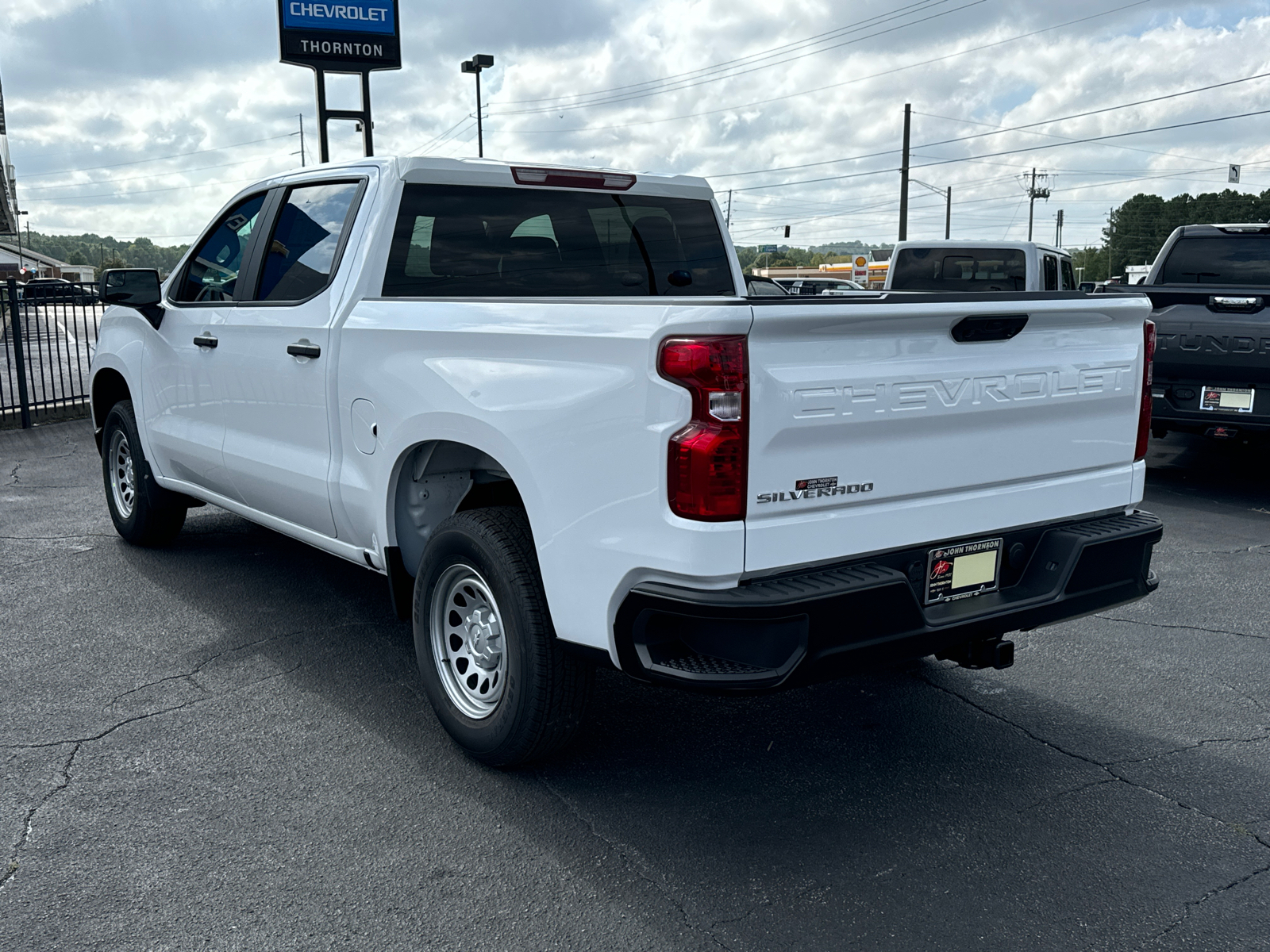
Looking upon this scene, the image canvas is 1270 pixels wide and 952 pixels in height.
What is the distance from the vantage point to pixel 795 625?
114 inches

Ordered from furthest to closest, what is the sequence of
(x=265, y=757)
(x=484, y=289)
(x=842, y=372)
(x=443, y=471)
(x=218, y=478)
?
1. (x=218, y=478)
2. (x=484, y=289)
3. (x=443, y=471)
4. (x=265, y=757)
5. (x=842, y=372)

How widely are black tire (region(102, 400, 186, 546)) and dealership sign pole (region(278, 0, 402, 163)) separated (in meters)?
17.4

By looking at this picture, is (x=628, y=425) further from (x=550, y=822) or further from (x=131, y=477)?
(x=131, y=477)

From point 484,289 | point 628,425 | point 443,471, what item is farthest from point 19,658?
point 628,425

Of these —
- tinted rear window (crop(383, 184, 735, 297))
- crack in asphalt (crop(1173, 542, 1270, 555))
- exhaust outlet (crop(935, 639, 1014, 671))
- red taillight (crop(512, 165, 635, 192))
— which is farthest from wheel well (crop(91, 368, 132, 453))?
crack in asphalt (crop(1173, 542, 1270, 555))

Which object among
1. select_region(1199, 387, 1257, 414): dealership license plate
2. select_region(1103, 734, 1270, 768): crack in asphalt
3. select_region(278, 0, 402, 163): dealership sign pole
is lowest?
select_region(1103, 734, 1270, 768): crack in asphalt

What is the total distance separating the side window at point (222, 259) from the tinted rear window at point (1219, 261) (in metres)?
7.88

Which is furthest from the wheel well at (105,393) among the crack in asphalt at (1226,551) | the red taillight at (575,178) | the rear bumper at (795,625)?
the crack in asphalt at (1226,551)

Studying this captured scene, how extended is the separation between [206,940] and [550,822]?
1.01 meters

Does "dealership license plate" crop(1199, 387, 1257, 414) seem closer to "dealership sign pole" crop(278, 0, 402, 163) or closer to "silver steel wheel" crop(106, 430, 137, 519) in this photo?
"silver steel wheel" crop(106, 430, 137, 519)

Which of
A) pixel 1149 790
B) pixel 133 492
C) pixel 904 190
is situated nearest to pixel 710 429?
pixel 1149 790

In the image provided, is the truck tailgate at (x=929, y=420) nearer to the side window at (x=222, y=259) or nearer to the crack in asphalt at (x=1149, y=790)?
the crack in asphalt at (x=1149, y=790)

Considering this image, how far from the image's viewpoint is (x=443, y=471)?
159 inches

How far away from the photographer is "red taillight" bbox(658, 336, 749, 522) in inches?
109
